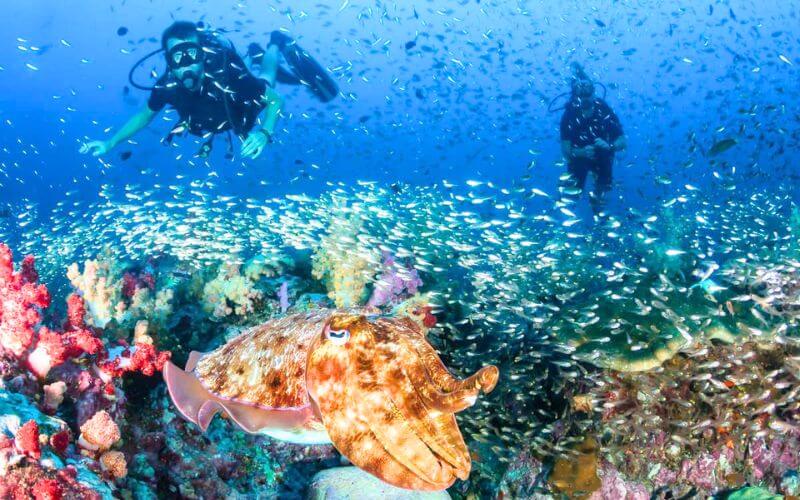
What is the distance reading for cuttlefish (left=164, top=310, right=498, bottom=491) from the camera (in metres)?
2.01

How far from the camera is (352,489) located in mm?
4094

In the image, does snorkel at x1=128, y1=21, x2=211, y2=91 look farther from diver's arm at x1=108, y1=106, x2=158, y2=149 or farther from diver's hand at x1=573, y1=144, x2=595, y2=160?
diver's hand at x1=573, y1=144, x2=595, y2=160

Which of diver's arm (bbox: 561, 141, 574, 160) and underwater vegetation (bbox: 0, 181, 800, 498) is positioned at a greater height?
diver's arm (bbox: 561, 141, 574, 160)

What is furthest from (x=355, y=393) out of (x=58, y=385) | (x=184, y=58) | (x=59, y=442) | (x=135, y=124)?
(x=135, y=124)

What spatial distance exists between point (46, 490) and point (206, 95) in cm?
871

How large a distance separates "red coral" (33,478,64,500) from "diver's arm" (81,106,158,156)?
8500 mm

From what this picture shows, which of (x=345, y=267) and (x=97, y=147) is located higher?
(x=97, y=147)

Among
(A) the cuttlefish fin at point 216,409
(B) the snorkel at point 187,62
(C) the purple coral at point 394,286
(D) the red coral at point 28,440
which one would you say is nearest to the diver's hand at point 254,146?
(B) the snorkel at point 187,62

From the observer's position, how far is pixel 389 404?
2094 mm

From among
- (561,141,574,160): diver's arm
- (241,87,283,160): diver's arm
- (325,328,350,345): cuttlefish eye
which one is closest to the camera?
(325,328,350,345): cuttlefish eye

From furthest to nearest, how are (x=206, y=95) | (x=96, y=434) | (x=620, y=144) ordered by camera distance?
1. (x=620, y=144)
2. (x=206, y=95)
3. (x=96, y=434)

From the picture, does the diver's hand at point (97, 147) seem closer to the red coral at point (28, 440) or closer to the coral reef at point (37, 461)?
the coral reef at point (37, 461)

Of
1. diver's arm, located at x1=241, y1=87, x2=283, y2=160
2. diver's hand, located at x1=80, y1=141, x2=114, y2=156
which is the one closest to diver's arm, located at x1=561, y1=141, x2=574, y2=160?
diver's arm, located at x1=241, y1=87, x2=283, y2=160

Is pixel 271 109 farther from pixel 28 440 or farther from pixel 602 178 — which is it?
pixel 602 178
